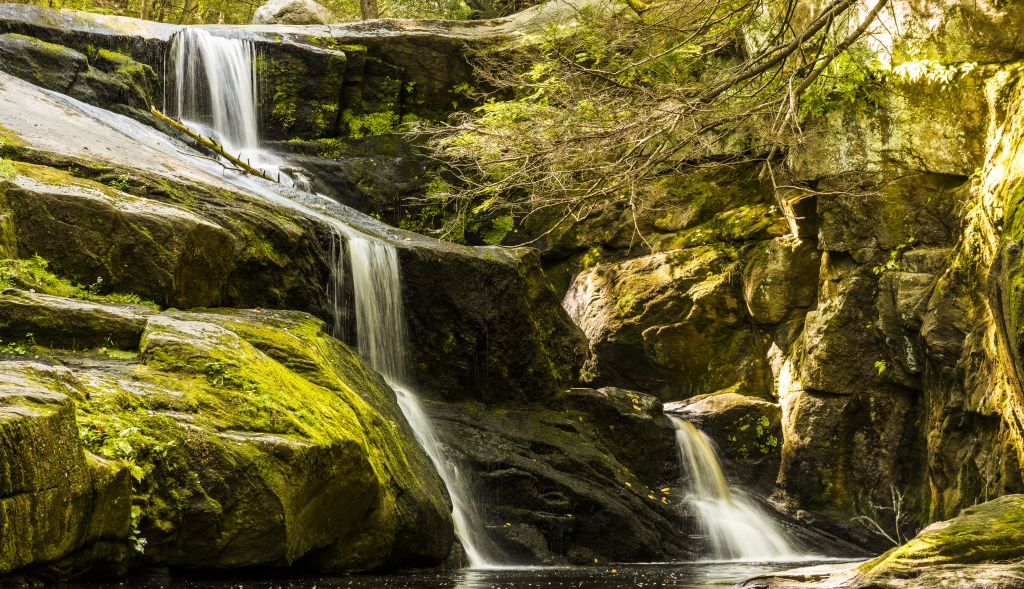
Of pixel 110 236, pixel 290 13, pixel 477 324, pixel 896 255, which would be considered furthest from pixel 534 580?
pixel 290 13

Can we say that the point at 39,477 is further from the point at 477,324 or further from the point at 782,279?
the point at 782,279

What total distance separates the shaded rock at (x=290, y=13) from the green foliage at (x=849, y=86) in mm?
12813

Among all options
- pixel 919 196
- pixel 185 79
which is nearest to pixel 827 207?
pixel 919 196

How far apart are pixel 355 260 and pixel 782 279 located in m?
7.28

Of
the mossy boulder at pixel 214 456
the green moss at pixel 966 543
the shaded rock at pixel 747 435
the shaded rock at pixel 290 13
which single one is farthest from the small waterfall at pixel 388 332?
the shaded rock at pixel 290 13

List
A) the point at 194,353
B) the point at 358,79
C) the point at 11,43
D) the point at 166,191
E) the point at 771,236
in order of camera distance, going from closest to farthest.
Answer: the point at 194,353 → the point at 166,191 → the point at 11,43 → the point at 771,236 → the point at 358,79

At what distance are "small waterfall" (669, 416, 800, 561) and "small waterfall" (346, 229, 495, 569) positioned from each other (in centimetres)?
366

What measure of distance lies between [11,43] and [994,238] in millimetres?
13298

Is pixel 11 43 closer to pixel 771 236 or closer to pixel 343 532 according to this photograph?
pixel 343 532

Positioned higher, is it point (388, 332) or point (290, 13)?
point (290, 13)

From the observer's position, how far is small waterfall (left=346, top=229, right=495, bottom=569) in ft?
30.7

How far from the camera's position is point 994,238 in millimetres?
9789

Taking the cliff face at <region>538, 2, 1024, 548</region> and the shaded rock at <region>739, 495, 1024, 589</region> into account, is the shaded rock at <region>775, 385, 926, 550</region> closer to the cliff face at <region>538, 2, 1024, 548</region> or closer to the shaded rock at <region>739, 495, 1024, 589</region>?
the cliff face at <region>538, 2, 1024, 548</region>

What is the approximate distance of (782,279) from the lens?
45.4ft
